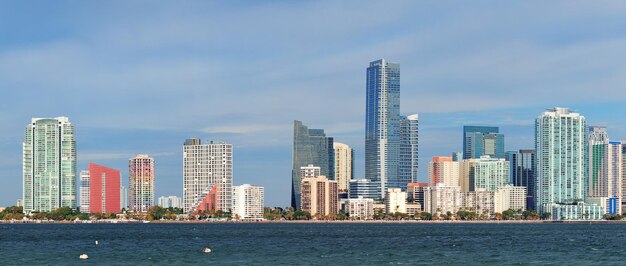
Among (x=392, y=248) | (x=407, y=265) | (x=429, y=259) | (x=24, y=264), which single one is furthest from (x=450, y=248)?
(x=24, y=264)

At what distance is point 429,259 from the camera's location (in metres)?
114

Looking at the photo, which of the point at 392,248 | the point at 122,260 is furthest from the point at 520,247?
the point at 122,260

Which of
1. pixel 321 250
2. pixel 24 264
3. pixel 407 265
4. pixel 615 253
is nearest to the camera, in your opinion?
pixel 407 265

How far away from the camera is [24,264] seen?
366 ft

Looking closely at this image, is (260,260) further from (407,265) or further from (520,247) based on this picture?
(520,247)

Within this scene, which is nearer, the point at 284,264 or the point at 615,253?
the point at 284,264

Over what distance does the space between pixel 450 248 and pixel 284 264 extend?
39290 millimetres

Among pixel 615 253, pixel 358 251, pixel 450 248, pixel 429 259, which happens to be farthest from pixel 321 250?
pixel 615 253

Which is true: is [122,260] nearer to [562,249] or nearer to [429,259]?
[429,259]

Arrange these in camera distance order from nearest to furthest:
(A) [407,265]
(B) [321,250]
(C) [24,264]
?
(A) [407,265] → (C) [24,264] → (B) [321,250]

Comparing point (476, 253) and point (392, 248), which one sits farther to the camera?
point (392, 248)

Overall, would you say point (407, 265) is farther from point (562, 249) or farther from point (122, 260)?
point (562, 249)

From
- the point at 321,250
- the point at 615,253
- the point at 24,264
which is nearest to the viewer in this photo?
the point at 24,264

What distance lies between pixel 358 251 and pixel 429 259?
63.3 ft
